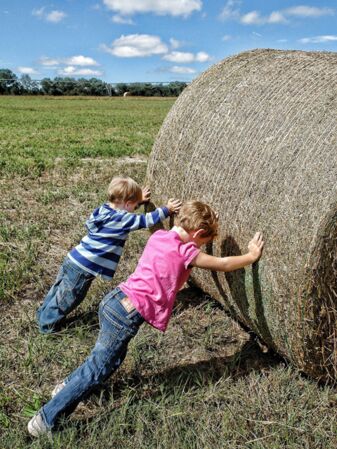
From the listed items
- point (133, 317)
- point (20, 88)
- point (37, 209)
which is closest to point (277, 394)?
point (133, 317)

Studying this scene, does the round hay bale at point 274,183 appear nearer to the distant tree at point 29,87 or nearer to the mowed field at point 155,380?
the mowed field at point 155,380

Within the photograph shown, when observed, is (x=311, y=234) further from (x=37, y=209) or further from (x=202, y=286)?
(x=37, y=209)

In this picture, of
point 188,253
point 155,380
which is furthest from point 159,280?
point 155,380

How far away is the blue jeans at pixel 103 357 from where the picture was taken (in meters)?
3.28

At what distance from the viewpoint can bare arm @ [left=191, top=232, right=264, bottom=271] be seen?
11.4 ft

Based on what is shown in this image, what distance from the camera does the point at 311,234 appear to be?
3.09 meters

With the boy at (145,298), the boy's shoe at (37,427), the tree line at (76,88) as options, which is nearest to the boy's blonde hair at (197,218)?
the boy at (145,298)

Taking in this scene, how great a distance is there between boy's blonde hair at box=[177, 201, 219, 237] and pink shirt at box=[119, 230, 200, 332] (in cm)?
14

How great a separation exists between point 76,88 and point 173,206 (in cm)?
5951

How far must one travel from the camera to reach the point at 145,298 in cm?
344

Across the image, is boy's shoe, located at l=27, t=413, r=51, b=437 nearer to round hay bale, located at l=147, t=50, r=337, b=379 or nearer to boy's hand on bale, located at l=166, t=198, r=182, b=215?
round hay bale, located at l=147, t=50, r=337, b=379

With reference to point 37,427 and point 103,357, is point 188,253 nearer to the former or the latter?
point 103,357

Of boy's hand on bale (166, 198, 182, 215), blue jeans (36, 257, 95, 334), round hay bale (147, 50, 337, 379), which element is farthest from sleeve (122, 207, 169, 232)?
blue jeans (36, 257, 95, 334)

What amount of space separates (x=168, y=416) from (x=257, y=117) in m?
1.94
